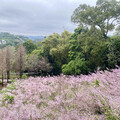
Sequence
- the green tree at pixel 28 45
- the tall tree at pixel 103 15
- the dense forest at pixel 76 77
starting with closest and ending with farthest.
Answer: the dense forest at pixel 76 77 < the tall tree at pixel 103 15 < the green tree at pixel 28 45

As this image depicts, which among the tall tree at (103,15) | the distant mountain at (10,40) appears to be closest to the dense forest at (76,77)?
the tall tree at (103,15)

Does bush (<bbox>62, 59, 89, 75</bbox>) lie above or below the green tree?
below

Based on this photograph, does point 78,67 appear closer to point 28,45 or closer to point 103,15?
point 103,15

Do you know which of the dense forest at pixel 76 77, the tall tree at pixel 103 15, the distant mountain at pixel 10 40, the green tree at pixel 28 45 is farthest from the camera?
the distant mountain at pixel 10 40

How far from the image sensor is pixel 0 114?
6.41 ft

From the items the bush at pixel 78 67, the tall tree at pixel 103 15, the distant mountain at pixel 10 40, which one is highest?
the distant mountain at pixel 10 40

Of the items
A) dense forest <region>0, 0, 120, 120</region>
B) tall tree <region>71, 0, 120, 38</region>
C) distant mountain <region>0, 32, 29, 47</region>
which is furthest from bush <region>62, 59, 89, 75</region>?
distant mountain <region>0, 32, 29, 47</region>

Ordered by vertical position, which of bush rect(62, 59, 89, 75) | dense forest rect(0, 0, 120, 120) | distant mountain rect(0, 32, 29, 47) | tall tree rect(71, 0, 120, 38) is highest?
distant mountain rect(0, 32, 29, 47)

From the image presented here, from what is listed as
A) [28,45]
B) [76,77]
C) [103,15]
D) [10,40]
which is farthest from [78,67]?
[10,40]

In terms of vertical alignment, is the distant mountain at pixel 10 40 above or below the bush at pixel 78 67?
above

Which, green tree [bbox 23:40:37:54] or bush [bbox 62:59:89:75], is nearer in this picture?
bush [bbox 62:59:89:75]

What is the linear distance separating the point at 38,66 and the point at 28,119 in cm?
2138

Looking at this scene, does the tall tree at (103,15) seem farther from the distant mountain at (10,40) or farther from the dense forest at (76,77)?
the distant mountain at (10,40)

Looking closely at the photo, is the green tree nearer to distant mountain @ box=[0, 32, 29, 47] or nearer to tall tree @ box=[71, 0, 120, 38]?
tall tree @ box=[71, 0, 120, 38]
